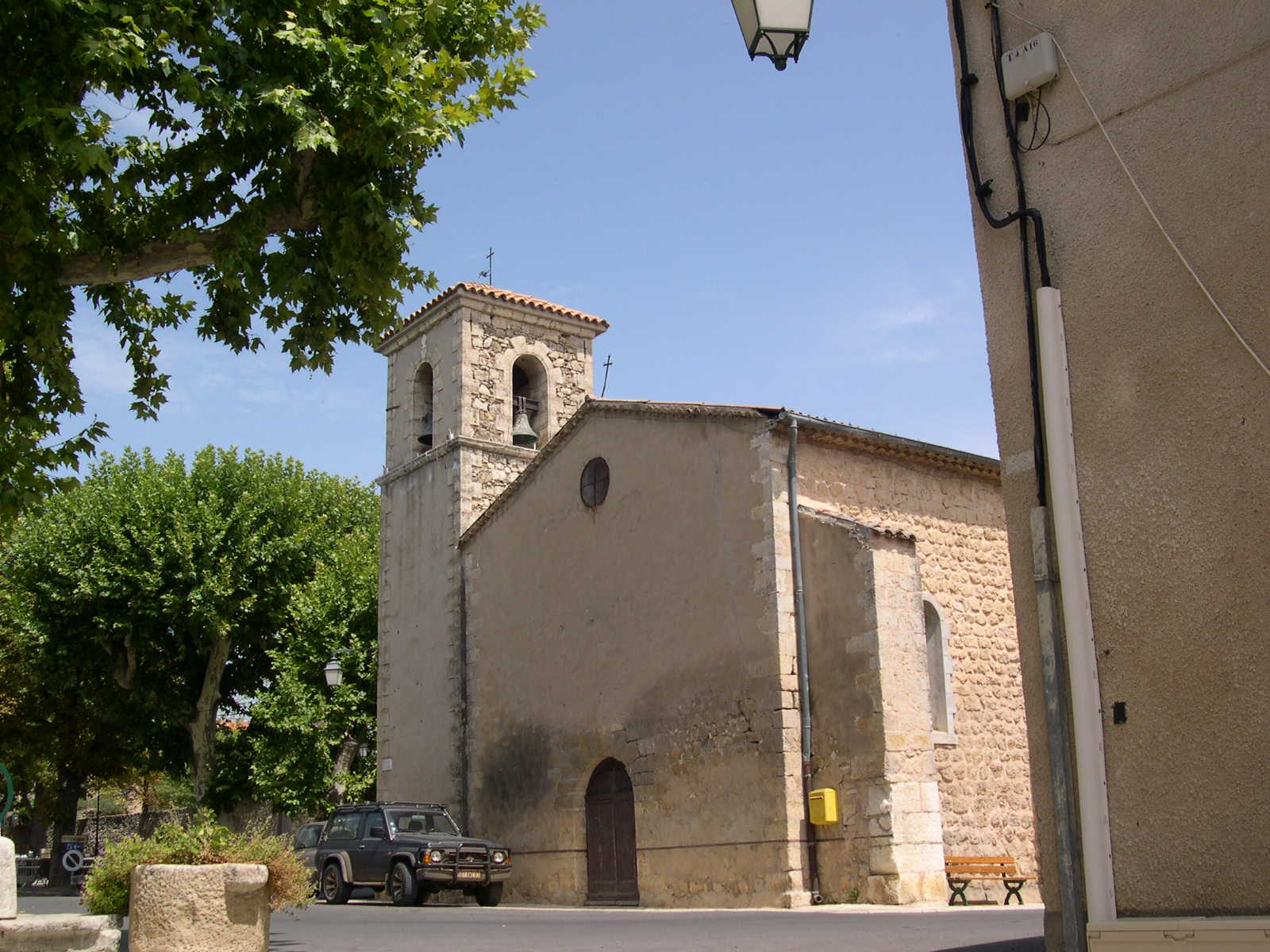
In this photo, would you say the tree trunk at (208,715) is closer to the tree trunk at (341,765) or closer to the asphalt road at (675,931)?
the tree trunk at (341,765)

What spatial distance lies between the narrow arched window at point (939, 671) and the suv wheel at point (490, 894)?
668 cm

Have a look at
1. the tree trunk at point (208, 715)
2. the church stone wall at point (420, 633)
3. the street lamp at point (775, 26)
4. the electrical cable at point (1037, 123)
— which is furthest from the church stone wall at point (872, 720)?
the tree trunk at point (208, 715)

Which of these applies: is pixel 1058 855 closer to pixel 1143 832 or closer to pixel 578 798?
pixel 1143 832

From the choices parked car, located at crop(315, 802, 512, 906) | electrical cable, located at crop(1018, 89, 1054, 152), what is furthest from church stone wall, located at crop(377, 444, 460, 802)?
electrical cable, located at crop(1018, 89, 1054, 152)

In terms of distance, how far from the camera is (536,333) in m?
24.2

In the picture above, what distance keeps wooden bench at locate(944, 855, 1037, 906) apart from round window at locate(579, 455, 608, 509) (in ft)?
24.2

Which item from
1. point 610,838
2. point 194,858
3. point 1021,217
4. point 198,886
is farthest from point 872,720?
point 1021,217

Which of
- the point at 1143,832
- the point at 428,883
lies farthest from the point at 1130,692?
the point at 428,883

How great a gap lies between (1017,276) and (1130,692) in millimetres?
1920

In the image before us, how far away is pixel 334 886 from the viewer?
58.9 ft

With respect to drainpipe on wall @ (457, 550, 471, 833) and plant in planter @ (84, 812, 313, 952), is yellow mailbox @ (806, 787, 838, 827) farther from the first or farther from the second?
drainpipe on wall @ (457, 550, 471, 833)

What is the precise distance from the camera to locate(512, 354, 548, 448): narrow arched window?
2383 cm

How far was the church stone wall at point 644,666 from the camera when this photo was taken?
15375 mm

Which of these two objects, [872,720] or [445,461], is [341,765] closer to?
[445,461]
